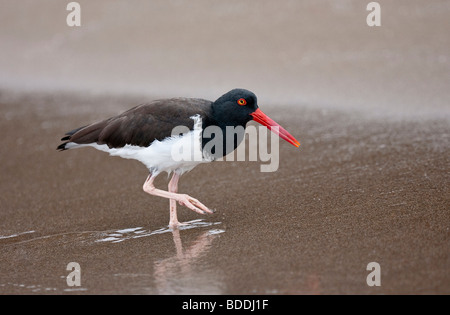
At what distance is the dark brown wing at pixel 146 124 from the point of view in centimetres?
541

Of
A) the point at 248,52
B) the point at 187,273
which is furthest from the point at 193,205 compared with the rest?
the point at 248,52

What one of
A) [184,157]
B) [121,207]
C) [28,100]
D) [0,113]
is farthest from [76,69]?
[184,157]

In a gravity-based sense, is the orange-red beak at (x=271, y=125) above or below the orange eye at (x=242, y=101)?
below

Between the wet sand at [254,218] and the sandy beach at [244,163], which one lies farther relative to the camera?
the sandy beach at [244,163]

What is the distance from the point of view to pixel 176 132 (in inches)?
211

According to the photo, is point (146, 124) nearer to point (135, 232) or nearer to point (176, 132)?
point (176, 132)

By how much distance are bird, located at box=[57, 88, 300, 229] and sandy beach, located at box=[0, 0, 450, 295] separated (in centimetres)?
52

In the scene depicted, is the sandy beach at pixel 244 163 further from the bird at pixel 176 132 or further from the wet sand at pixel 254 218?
the bird at pixel 176 132

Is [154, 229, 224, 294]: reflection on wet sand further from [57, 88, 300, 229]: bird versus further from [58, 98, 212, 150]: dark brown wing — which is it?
[58, 98, 212, 150]: dark brown wing

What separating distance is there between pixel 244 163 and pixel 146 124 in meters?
1.66

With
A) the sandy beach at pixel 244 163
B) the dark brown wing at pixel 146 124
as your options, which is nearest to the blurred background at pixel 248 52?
the sandy beach at pixel 244 163

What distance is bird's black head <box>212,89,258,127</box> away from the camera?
5.46 metres

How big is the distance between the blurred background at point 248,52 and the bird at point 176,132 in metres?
2.98
